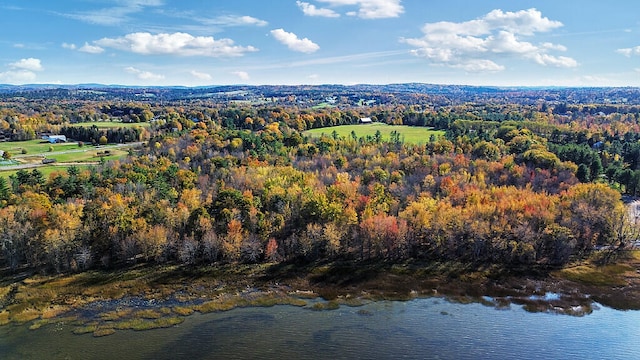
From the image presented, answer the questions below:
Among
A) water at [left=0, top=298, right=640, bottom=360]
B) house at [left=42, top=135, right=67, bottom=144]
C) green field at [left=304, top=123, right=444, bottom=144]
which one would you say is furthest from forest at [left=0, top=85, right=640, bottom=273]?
A: house at [left=42, top=135, right=67, bottom=144]

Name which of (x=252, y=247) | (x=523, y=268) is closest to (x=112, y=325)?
(x=252, y=247)

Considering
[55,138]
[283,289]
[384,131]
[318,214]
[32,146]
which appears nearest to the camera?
[283,289]

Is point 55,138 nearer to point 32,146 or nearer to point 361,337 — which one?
point 32,146

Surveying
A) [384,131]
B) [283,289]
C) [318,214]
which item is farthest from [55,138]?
[283,289]

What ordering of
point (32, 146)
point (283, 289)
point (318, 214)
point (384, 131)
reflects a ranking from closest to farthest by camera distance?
point (283, 289) → point (318, 214) → point (32, 146) → point (384, 131)

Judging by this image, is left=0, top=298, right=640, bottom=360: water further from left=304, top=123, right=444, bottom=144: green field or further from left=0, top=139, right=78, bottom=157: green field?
left=0, top=139, right=78, bottom=157: green field

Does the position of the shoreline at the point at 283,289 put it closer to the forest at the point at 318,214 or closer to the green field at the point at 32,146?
the forest at the point at 318,214
